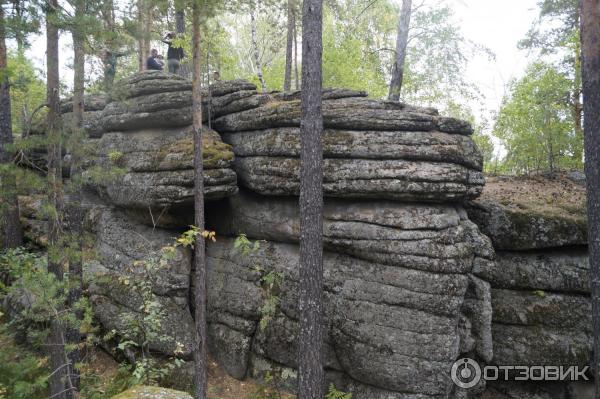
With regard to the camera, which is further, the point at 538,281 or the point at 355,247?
the point at 538,281

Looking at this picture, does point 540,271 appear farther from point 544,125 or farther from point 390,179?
point 544,125

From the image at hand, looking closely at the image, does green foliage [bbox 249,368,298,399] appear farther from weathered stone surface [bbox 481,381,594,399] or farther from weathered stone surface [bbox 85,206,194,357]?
weathered stone surface [bbox 481,381,594,399]

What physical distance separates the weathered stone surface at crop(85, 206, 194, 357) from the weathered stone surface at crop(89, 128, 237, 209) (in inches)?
38.9

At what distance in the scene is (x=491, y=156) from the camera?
1939 cm

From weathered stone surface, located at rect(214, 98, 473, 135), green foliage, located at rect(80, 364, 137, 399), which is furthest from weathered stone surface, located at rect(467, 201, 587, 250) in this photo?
green foliage, located at rect(80, 364, 137, 399)

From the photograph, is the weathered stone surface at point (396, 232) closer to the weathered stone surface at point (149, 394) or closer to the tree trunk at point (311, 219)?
the tree trunk at point (311, 219)

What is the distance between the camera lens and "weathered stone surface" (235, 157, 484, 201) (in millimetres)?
9969

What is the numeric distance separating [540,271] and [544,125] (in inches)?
218

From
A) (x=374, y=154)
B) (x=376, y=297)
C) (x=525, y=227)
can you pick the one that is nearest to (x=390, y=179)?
(x=374, y=154)

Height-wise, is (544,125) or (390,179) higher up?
(544,125)

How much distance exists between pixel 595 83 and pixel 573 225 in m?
4.77

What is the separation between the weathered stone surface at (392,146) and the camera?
10.2m

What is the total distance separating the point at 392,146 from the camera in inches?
408

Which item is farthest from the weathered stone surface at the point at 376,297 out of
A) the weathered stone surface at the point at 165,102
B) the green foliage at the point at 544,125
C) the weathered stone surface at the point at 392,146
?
the green foliage at the point at 544,125
